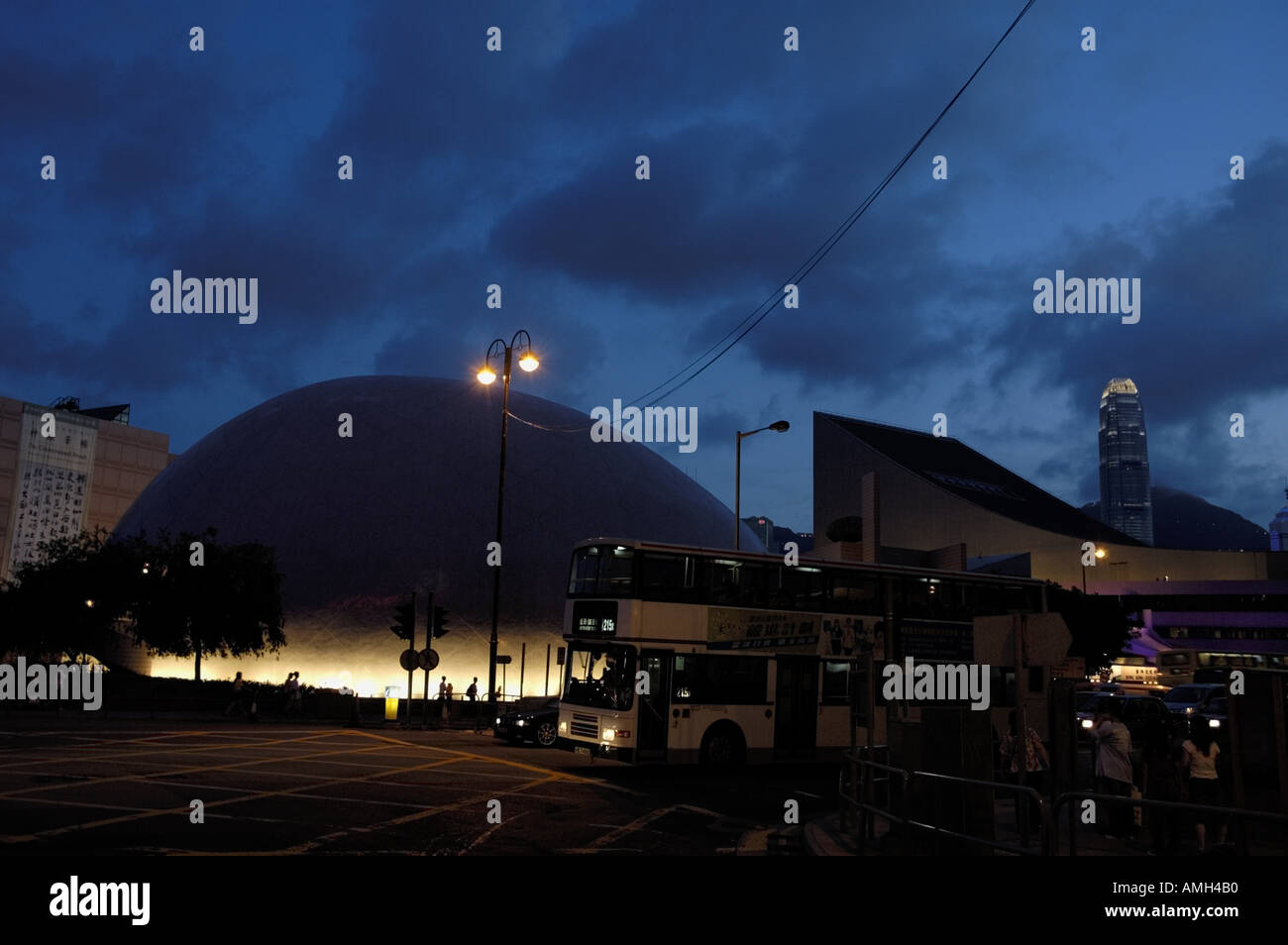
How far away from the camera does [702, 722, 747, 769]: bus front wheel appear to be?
20703mm

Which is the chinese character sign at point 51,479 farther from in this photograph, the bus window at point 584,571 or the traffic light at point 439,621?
the bus window at point 584,571

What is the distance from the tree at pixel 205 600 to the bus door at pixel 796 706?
29.3 m

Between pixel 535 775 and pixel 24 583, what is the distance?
40.0 m

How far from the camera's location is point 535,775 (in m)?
18.4

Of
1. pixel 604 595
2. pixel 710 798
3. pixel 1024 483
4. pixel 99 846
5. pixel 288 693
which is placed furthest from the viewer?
pixel 1024 483

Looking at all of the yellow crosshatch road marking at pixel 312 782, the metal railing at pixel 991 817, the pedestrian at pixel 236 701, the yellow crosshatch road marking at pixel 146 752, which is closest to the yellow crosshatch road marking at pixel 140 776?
the yellow crosshatch road marking at pixel 312 782

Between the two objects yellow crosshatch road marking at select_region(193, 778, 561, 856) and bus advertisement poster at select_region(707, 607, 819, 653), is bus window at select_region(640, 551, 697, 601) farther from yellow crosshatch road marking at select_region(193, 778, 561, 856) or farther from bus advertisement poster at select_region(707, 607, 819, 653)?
yellow crosshatch road marking at select_region(193, 778, 561, 856)

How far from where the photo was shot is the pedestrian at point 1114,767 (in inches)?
481

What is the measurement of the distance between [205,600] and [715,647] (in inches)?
1189

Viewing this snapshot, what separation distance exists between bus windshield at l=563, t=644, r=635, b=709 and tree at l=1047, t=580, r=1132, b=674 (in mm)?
37656

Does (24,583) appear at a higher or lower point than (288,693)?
higher

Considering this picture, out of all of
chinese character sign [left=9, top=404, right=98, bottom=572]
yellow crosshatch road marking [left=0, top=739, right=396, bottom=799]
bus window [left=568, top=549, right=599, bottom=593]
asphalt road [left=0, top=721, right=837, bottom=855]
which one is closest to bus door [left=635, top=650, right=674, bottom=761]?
asphalt road [left=0, top=721, right=837, bottom=855]
